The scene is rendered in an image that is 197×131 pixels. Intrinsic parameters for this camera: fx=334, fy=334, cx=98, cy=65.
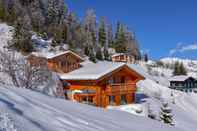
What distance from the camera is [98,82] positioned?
32875 mm

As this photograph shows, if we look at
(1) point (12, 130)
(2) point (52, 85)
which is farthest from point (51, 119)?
(2) point (52, 85)

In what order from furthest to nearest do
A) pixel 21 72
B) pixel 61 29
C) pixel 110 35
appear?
pixel 110 35 → pixel 61 29 → pixel 21 72

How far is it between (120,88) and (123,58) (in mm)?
42328

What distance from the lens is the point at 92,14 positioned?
8512cm

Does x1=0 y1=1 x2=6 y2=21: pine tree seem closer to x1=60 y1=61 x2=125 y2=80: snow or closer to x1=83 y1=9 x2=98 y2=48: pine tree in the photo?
x1=60 y1=61 x2=125 y2=80: snow

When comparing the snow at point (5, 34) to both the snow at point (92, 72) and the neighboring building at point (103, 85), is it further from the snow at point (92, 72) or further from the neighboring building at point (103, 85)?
the neighboring building at point (103, 85)

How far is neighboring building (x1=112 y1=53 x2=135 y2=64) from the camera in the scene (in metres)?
73.7

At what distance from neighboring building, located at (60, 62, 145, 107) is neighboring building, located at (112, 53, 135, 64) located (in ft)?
119

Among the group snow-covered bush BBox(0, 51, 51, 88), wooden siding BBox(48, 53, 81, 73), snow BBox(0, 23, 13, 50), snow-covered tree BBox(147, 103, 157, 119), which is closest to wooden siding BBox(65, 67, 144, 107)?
wooden siding BBox(48, 53, 81, 73)

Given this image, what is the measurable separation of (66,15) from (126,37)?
19.3 metres

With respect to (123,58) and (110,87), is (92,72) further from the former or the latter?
(123,58)

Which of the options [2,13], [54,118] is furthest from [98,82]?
[2,13]

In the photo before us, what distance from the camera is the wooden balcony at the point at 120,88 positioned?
33.4 metres

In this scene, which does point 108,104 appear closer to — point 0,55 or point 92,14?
point 0,55
